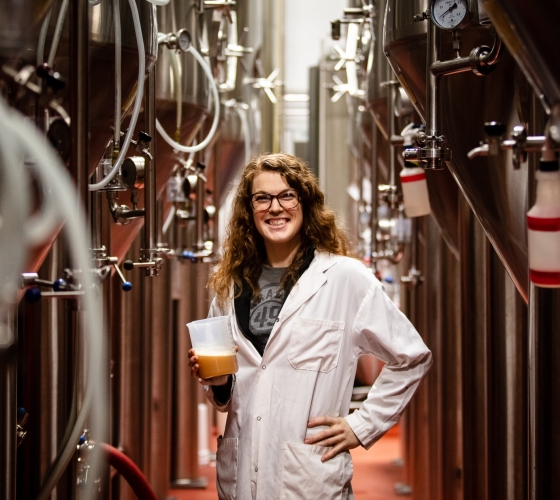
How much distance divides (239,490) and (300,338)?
0.43 m

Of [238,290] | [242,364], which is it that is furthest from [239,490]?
[238,290]

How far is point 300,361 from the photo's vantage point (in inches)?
89.0

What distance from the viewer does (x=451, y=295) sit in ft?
12.2

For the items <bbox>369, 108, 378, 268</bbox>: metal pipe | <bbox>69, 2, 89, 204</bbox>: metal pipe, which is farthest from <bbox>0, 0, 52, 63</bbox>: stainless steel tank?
<bbox>369, 108, 378, 268</bbox>: metal pipe

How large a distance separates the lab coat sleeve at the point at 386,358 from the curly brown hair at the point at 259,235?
23 centimetres

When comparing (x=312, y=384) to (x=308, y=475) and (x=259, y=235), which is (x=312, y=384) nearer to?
(x=308, y=475)

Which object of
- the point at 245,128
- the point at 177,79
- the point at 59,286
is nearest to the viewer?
the point at 59,286

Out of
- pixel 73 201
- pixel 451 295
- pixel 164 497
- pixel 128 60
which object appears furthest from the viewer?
pixel 164 497

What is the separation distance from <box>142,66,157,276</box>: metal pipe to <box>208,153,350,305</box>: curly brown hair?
0.21 m

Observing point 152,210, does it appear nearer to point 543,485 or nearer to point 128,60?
point 128,60

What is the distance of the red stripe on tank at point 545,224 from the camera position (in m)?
1.46

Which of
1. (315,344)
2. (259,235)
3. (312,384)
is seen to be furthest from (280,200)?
(312,384)

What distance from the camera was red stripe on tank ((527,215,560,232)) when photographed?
1.46 m

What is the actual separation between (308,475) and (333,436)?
0.39 ft
